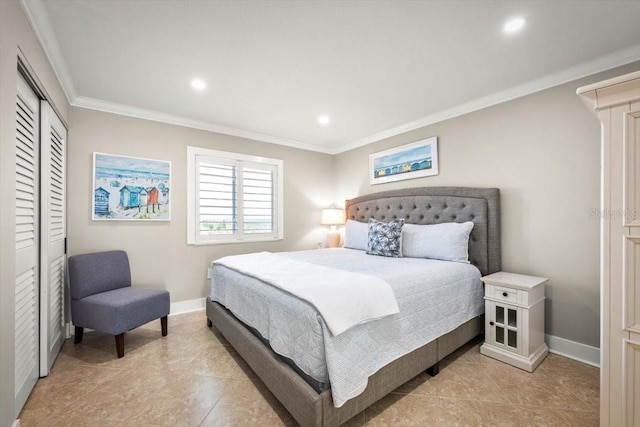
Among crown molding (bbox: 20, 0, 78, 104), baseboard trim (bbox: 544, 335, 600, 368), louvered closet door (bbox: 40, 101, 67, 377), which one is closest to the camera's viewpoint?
crown molding (bbox: 20, 0, 78, 104)

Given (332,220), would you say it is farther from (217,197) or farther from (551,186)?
(551,186)

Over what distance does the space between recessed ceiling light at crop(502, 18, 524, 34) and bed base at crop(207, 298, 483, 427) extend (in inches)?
88.5

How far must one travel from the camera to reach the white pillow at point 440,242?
269 centimetres

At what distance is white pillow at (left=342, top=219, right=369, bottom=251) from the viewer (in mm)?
3652

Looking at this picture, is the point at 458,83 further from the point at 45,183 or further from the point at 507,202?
the point at 45,183

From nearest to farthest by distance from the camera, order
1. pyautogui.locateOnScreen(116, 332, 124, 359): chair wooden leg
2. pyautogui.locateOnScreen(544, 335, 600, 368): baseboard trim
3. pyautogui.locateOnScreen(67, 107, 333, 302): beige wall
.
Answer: pyautogui.locateOnScreen(544, 335, 600, 368): baseboard trim, pyautogui.locateOnScreen(116, 332, 124, 359): chair wooden leg, pyautogui.locateOnScreen(67, 107, 333, 302): beige wall

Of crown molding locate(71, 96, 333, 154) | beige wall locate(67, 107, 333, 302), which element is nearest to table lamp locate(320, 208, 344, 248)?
beige wall locate(67, 107, 333, 302)

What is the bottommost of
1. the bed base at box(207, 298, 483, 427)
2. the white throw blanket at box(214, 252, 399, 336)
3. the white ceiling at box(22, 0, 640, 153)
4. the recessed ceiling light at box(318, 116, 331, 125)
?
the bed base at box(207, 298, 483, 427)

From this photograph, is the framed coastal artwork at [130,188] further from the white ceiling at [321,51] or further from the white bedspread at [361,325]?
the white bedspread at [361,325]

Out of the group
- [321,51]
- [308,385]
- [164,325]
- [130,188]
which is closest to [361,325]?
[308,385]

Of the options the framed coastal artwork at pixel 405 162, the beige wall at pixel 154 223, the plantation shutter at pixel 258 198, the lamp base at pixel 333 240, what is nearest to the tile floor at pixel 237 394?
the beige wall at pixel 154 223

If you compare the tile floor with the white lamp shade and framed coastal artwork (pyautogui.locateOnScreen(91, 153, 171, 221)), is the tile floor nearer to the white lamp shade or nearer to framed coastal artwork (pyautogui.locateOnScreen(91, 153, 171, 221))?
framed coastal artwork (pyautogui.locateOnScreen(91, 153, 171, 221))

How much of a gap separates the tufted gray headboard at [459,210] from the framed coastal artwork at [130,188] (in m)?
2.82

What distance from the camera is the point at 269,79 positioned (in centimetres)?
250
